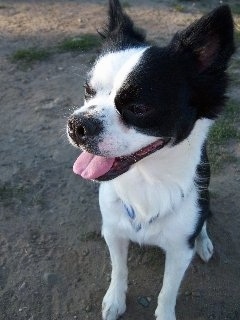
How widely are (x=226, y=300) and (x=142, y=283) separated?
0.49m

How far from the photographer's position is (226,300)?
9.51 ft

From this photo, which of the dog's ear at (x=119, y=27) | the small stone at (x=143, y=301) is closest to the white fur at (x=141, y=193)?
the small stone at (x=143, y=301)

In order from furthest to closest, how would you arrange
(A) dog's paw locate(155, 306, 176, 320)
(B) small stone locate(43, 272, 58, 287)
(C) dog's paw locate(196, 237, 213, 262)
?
(C) dog's paw locate(196, 237, 213, 262) < (B) small stone locate(43, 272, 58, 287) < (A) dog's paw locate(155, 306, 176, 320)

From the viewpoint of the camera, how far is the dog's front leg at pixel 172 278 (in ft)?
8.38

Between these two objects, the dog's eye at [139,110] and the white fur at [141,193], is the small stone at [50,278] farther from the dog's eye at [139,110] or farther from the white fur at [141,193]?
the dog's eye at [139,110]

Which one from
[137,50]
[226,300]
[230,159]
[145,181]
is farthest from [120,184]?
[230,159]

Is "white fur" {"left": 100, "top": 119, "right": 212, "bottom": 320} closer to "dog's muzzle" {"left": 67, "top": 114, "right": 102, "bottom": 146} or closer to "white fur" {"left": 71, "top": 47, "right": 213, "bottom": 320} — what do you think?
"white fur" {"left": 71, "top": 47, "right": 213, "bottom": 320}

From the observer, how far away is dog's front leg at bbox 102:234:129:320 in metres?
2.74

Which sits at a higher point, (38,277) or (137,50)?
(137,50)

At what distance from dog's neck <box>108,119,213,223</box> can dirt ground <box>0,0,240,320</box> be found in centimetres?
73

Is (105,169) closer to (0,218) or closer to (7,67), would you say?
(0,218)

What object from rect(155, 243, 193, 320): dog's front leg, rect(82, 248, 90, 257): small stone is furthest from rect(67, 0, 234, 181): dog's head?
rect(82, 248, 90, 257): small stone

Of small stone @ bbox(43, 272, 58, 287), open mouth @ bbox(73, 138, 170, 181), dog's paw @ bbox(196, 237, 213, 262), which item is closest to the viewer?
open mouth @ bbox(73, 138, 170, 181)

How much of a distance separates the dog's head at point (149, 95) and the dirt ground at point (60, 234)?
102cm
